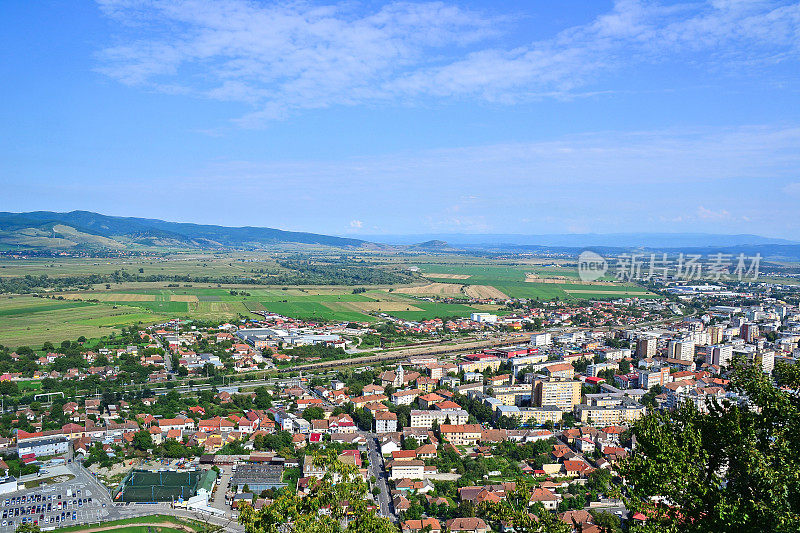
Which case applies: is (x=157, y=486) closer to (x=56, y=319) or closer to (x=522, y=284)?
(x=56, y=319)

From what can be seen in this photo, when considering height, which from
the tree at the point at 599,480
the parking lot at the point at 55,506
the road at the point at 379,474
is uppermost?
the tree at the point at 599,480

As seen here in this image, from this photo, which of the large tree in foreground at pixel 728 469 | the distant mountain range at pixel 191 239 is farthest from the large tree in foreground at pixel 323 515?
the distant mountain range at pixel 191 239

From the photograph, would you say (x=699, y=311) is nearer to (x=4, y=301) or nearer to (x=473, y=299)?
(x=473, y=299)

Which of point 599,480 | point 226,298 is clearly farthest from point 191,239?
point 599,480

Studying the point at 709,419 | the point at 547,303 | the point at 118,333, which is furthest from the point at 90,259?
the point at 709,419

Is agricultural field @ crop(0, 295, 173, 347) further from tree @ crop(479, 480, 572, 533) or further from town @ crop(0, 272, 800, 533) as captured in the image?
tree @ crop(479, 480, 572, 533)

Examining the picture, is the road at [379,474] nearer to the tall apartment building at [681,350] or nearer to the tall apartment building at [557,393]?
the tall apartment building at [557,393]
